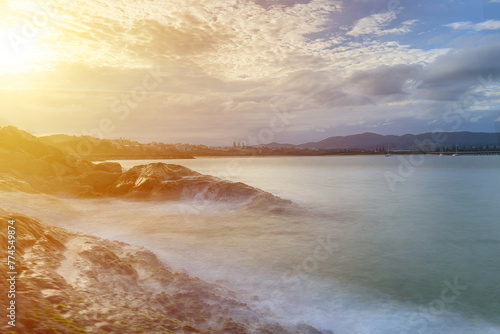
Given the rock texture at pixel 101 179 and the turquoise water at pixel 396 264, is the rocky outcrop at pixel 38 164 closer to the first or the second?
the rock texture at pixel 101 179

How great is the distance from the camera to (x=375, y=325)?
7.76 meters

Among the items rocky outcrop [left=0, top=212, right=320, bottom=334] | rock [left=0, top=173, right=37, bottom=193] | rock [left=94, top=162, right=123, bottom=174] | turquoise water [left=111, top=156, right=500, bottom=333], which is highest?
rock [left=94, top=162, right=123, bottom=174]

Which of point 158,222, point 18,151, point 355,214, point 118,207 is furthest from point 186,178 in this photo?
point 18,151

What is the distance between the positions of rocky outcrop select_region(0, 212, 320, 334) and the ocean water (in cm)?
144

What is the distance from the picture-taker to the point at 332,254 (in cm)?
1345

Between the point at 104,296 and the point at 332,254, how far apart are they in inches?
389

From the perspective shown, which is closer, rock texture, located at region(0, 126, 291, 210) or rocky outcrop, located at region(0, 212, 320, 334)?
rocky outcrop, located at region(0, 212, 320, 334)

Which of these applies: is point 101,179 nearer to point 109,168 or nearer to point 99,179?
point 99,179

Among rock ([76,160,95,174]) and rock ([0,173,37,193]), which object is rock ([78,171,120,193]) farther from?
rock ([0,173,37,193])

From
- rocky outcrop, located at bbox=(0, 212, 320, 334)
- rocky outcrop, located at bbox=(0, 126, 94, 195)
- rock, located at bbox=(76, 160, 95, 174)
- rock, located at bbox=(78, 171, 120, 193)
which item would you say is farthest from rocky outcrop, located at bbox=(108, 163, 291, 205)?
rocky outcrop, located at bbox=(0, 212, 320, 334)

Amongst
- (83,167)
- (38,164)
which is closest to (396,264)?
(38,164)

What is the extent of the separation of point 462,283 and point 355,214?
40.9 ft

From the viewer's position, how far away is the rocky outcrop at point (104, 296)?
5.04 meters

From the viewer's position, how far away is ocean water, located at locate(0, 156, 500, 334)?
839 cm
